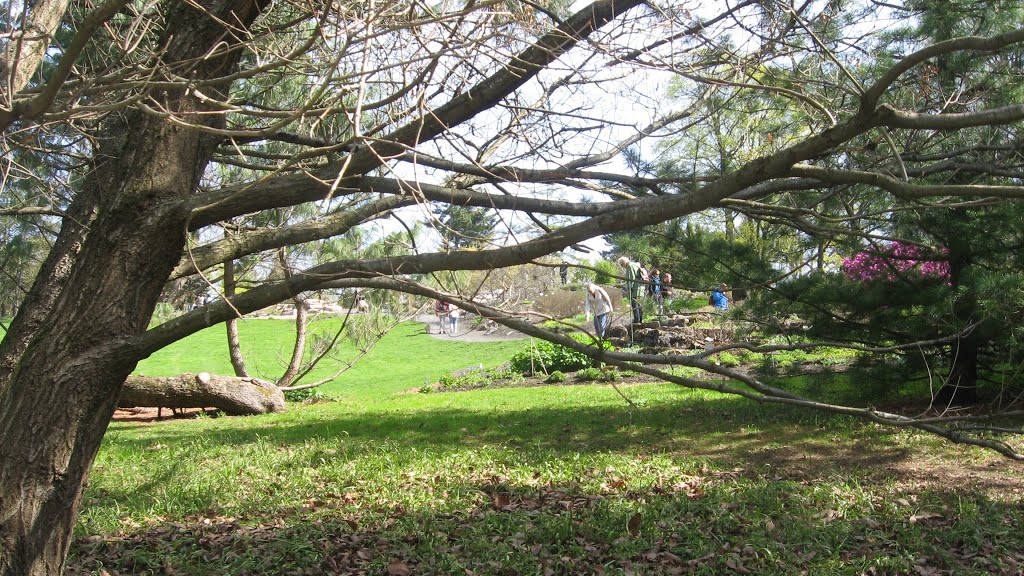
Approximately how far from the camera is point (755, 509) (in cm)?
488

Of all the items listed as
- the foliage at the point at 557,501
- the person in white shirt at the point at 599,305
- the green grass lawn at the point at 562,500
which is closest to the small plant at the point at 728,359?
the person in white shirt at the point at 599,305

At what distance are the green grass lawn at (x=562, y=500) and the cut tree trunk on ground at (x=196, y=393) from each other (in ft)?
7.71

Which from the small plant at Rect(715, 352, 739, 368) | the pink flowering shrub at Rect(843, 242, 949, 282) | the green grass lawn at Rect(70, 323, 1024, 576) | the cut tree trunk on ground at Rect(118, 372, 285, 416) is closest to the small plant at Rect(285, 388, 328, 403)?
the cut tree trunk on ground at Rect(118, 372, 285, 416)

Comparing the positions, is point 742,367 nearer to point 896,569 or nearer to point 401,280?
point 896,569

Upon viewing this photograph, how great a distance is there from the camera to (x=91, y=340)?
3.33m

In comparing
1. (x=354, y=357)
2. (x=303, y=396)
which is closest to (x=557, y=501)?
(x=303, y=396)

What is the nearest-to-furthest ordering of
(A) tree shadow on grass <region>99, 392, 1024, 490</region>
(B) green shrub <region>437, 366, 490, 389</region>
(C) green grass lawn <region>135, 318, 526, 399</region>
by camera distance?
(A) tree shadow on grass <region>99, 392, 1024, 490</region> < (B) green shrub <region>437, 366, 490, 389</region> < (C) green grass lawn <region>135, 318, 526, 399</region>

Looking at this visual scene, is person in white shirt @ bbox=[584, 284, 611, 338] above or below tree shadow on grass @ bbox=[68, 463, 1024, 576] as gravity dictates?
above

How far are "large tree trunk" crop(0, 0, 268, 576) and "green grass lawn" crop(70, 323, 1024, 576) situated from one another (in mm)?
928

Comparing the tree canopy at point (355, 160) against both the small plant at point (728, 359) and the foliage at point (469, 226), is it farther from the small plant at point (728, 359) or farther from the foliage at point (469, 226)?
the small plant at point (728, 359)

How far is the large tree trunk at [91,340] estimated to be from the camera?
324 cm

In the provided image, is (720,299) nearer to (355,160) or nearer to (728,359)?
(728,359)

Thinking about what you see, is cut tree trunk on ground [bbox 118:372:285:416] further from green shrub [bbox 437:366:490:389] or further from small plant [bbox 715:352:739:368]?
small plant [bbox 715:352:739:368]

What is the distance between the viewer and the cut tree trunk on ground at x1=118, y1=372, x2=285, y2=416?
10461 millimetres
